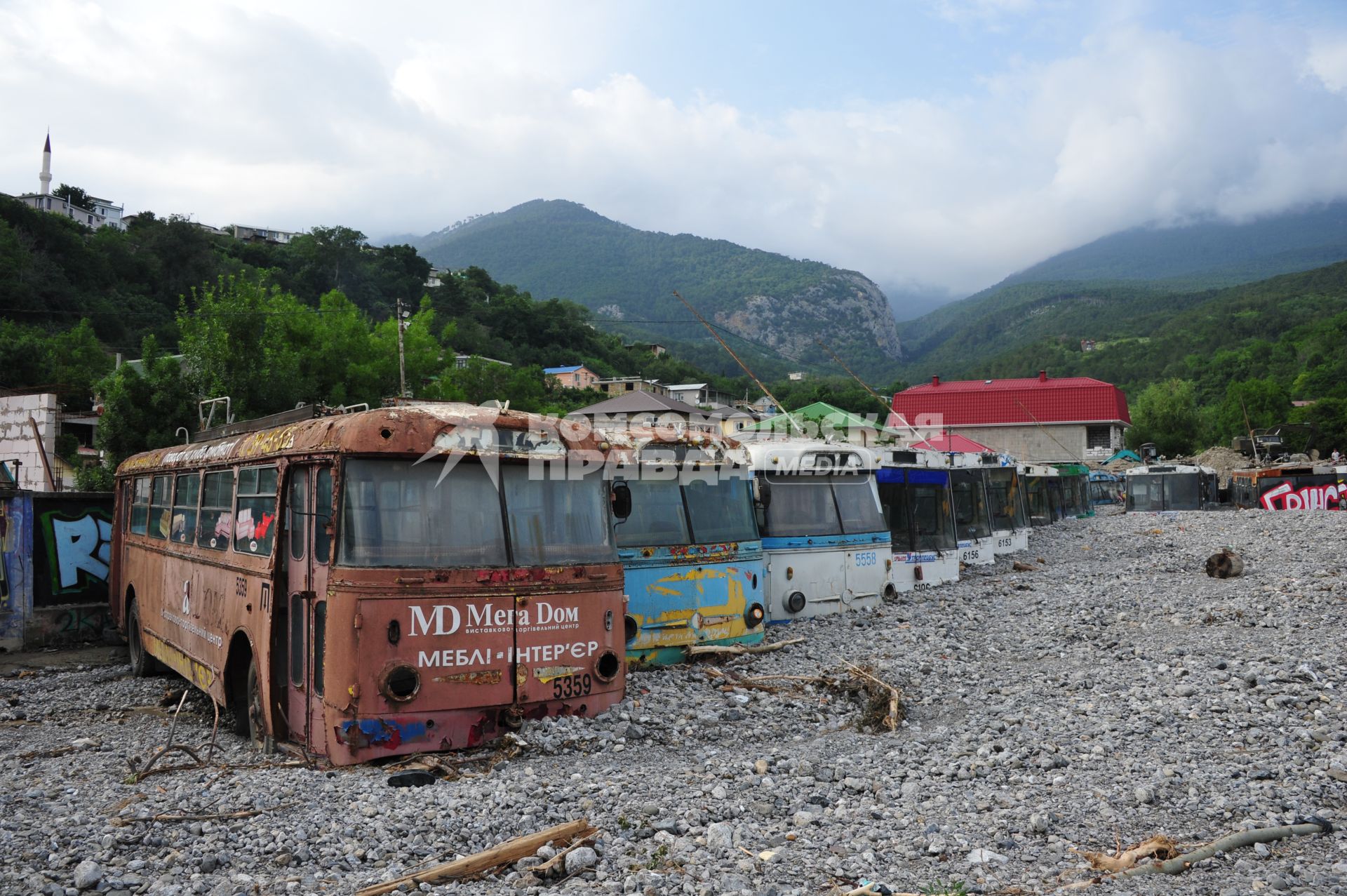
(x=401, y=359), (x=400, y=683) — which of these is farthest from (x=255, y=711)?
(x=401, y=359)

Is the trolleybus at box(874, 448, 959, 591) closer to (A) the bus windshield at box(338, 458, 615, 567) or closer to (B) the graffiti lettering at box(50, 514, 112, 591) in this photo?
(A) the bus windshield at box(338, 458, 615, 567)

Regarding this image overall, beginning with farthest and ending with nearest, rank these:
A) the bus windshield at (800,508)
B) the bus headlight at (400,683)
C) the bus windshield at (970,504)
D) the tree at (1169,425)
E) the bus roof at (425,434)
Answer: the tree at (1169,425), the bus windshield at (970,504), the bus windshield at (800,508), the bus roof at (425,434), the bus headlight at (400,683)

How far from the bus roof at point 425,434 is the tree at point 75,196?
107m

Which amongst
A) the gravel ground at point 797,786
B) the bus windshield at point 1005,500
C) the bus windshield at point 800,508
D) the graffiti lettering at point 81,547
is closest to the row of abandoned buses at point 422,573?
the gravel ground at point 797,786

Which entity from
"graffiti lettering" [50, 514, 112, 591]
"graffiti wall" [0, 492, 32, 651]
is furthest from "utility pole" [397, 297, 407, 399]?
"graffiti wall" [0, 492, 32, 651]

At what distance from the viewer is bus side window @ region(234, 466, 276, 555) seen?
25.4ft

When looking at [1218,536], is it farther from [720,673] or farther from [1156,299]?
[1156,299]

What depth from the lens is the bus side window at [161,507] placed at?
11.3 meters

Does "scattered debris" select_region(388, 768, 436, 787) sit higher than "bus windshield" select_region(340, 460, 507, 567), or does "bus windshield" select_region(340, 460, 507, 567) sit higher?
"bus windshield" select_region(340, 460, 507, 567)

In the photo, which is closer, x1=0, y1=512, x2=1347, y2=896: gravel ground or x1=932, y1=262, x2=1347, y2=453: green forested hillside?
x1=0, y1=512, x2=1347, y2=896: gravel ground

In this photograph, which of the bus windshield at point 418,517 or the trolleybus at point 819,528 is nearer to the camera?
the bus windshield at point 418,517

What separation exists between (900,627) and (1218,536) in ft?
57.2

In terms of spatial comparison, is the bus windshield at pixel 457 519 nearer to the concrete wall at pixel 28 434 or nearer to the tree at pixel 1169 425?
the concrete wall at pixel 28 434

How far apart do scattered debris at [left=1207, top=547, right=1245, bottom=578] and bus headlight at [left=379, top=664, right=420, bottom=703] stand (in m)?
15.4
